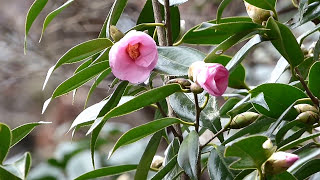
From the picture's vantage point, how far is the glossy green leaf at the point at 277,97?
871 millimetres

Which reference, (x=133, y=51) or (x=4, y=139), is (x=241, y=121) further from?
(x=4, y=139)

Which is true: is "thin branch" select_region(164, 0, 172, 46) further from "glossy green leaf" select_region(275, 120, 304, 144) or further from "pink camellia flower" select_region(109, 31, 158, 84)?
"glossy green leaf" select_region(275, 120, 304, 144)

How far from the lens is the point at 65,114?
3.28 meters

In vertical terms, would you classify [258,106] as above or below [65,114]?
above

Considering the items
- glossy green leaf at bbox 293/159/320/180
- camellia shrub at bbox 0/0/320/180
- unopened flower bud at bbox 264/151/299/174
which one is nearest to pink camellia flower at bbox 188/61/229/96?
camellia shrub at bbox 0/0/320/180

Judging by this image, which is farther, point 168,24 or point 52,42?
point 52,42

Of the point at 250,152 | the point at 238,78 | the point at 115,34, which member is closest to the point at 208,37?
the point at 238,78

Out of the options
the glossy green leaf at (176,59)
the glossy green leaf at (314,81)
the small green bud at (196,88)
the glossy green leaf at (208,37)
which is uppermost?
the glossy green leaf at (176,59)

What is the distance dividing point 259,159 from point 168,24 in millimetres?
266

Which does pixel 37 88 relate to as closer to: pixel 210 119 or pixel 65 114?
pixel 65 114

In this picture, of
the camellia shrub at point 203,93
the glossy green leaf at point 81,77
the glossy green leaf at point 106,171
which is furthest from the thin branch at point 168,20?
the glossy green leaf at point 106,171

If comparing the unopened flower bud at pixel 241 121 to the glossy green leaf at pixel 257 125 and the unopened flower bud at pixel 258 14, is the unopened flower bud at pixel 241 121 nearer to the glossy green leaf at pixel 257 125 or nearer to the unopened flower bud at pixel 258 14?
the glossy green leaf at pixel 257 125

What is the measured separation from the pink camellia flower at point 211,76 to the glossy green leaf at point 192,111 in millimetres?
129

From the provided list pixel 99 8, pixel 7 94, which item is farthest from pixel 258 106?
pixel 7 94
